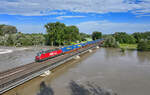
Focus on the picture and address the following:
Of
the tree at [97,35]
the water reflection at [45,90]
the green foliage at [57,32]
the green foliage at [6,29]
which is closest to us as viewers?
the water reflection at [45,90]

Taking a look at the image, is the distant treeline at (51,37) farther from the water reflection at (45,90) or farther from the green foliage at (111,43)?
the water reflection at (45,90)

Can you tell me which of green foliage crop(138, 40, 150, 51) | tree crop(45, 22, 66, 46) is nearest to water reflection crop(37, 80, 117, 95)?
tree crop(45, 22, 66, 46)

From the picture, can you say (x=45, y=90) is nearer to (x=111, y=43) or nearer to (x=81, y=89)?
(x=81, y=89)

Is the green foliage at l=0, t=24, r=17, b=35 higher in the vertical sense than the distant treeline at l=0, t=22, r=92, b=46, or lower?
higher

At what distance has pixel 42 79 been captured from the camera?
53.3ft

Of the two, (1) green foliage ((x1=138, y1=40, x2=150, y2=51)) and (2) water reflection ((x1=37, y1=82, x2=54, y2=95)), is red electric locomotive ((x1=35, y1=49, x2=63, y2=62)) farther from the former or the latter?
(1) green foliage ((x1=138, y1=40, x2=150, y2=51))

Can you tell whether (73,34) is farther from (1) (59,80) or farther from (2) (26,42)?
(1) (59,80)

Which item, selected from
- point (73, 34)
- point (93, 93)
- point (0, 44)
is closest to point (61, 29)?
point (73, 34)

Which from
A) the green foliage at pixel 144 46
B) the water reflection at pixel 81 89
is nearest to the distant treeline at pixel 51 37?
the green foliage at pixel 144 46

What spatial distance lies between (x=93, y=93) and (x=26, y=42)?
48718 mm

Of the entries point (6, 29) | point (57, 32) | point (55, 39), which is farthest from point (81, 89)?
point (6, 29)

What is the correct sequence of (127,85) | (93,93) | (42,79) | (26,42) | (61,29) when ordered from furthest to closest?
(26,42) → (61,29) → (42,79) → (127,85) → (93,93)

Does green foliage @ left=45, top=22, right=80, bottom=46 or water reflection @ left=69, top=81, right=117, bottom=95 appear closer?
water reflection @ left=69, top=81, right=117, bottom=95

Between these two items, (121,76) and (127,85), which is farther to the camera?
(121,76)
